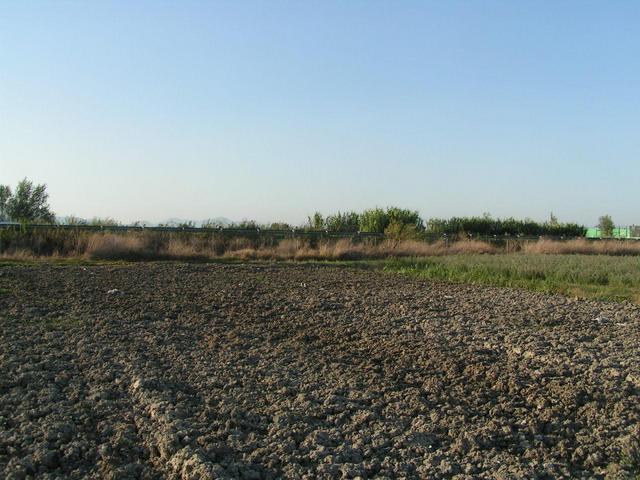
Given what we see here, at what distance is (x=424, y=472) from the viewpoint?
4410mm

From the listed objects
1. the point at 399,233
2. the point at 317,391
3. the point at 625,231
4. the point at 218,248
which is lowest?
the point at 317,391

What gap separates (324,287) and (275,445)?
31.4ft

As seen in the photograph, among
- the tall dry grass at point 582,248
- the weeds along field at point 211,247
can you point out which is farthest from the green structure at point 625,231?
the weeds along field at point 211,247

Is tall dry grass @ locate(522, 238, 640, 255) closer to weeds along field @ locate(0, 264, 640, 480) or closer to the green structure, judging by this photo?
weeds along field @ locate(0, 264, 640, 480)

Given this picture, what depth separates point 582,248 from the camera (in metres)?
34.5

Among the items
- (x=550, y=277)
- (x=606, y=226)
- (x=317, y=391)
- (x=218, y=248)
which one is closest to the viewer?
(x=317, y=391)

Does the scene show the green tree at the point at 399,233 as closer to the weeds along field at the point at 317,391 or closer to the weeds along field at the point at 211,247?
the weeds along field at the point at 211,247

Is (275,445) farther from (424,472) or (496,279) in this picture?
(496,279)

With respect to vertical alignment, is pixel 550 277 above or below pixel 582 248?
below

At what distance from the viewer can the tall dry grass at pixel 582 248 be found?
3322 cm

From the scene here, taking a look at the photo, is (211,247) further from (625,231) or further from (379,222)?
(625,231)

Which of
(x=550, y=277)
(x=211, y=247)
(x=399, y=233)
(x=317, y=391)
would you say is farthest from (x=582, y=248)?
(x=317, y=391)

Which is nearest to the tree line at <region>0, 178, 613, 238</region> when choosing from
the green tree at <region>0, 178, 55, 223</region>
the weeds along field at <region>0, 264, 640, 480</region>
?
the green tree at <region>0, 178, 55, 223</region>

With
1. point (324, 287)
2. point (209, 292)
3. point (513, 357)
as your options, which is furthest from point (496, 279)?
point (513, 357)
